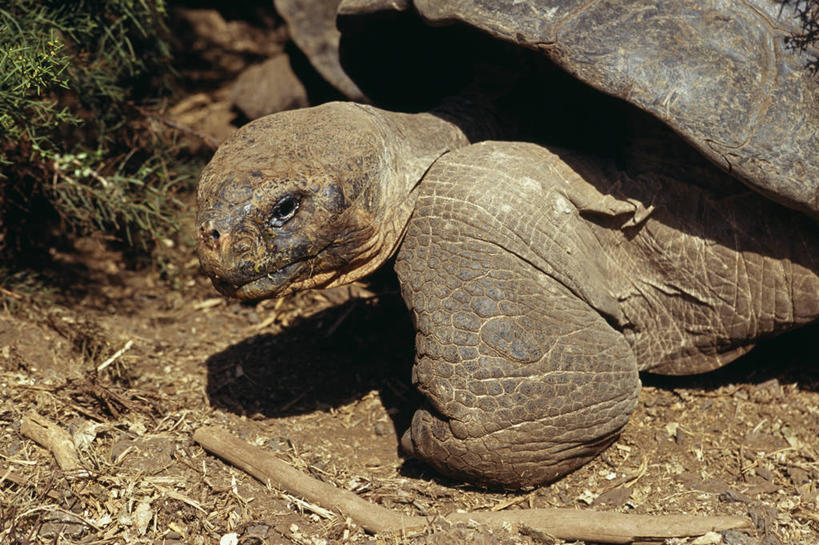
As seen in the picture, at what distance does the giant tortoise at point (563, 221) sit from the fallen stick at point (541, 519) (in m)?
0.18

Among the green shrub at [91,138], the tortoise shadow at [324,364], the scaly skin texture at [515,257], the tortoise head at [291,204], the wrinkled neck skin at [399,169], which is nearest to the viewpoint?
the tortoise head at [291,204]

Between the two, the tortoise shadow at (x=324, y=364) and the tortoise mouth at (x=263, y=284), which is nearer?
the tortoise mouth at (x=263, y=284)

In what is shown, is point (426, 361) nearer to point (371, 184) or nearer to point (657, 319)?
point (371, 184)

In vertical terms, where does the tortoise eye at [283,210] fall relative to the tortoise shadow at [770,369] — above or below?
above

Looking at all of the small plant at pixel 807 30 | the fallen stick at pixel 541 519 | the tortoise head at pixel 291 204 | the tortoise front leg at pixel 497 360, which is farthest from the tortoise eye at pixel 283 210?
the small plant at pixel 807 30

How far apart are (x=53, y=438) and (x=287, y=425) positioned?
0.82m

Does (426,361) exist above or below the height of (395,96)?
below

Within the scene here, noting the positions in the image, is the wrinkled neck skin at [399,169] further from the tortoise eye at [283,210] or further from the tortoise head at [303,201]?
the tortoise eye at [283,210]

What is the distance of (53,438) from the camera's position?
2.48 meters

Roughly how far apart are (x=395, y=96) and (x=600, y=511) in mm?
2137

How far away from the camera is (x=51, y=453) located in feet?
8.05

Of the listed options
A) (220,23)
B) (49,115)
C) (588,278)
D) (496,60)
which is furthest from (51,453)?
(220,23)

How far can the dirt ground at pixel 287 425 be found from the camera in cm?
233

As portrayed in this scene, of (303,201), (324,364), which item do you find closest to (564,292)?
(303,201)
